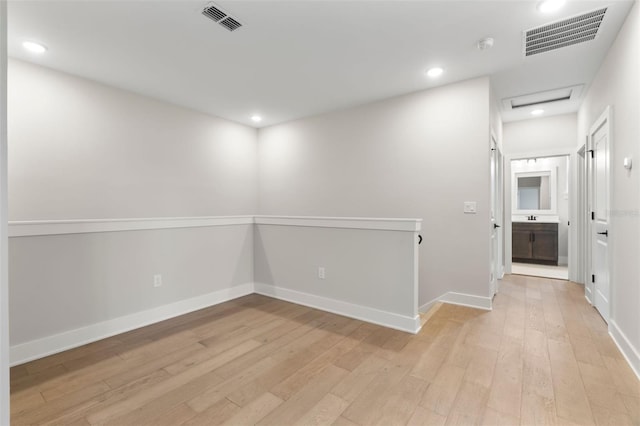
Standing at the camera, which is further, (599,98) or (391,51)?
(599,98)

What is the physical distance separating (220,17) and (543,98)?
165 inches

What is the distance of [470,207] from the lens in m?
3.40

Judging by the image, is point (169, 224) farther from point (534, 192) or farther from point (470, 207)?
point (534, 192)

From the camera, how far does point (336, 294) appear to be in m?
3.35

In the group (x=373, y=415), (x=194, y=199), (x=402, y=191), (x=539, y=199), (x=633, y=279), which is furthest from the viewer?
(x=539, y=199)

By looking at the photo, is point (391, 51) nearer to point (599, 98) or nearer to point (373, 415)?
point (599, 98)

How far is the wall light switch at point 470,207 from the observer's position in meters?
3.37

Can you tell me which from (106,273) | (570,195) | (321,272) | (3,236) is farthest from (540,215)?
(3,236)

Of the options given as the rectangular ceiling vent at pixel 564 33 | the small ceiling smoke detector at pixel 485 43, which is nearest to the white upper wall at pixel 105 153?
the small ceiling smoke detector at pixel 485 43

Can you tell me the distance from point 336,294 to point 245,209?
249 centimetres

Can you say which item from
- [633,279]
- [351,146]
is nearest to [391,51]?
[351,146]

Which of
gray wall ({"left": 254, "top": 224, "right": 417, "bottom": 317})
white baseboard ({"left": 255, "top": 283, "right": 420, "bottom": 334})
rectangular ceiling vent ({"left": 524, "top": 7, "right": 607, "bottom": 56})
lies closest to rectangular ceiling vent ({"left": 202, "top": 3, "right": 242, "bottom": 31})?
gray wall ({"left": 254, "top": 224, "right": 417, "bottom": 317})

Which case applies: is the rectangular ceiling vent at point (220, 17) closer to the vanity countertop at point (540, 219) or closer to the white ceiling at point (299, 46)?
the white ceiling at point (299, 46)

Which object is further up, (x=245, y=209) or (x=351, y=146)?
(x=351, y=146)
